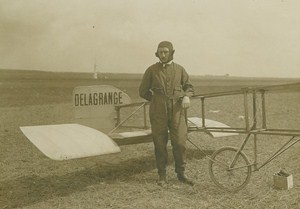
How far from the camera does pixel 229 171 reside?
563cm

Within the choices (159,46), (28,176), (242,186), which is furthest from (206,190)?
(28,176)

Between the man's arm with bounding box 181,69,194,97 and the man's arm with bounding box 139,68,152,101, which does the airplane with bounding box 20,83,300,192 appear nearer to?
the man's arm with bounding box 181,69,194,97

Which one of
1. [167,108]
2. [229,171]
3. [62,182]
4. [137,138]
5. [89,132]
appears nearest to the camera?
[229,171]

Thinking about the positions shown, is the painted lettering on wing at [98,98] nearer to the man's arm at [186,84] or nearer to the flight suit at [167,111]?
the flight suit at [167,111]

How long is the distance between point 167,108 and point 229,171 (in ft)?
4.45

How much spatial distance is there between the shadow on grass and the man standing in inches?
40.9

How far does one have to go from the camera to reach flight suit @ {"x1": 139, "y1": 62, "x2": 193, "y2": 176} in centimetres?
582

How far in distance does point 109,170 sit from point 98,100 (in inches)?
64.8

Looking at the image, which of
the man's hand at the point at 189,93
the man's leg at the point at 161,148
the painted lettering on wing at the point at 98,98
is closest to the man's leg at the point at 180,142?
the man's leg at the point at 161,148

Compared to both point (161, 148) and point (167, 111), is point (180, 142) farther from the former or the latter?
point (167, 111)

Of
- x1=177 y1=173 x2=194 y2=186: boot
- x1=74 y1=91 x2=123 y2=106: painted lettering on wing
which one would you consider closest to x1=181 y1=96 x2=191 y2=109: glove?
x1=177 y1=173 x2=194 y2=186: boot

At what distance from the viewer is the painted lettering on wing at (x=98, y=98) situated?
25.3 feet

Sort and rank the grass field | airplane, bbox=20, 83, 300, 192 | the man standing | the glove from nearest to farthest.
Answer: the grass field
airplane, bbox=20, 83, 300, 192
the glove
the man standing

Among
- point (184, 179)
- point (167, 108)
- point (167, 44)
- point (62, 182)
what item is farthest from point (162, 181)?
point (167, 44)
